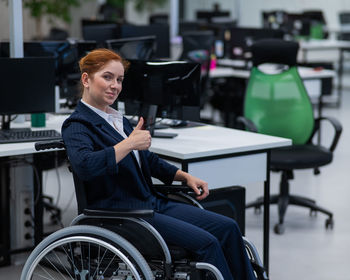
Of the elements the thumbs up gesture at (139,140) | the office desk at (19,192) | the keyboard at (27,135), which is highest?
the thumbs up gesture at (139,140)

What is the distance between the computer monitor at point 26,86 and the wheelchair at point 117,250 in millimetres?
1053

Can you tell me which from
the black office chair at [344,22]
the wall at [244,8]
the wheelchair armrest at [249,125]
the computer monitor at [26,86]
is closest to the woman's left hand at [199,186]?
the computer monitor at [26,86]

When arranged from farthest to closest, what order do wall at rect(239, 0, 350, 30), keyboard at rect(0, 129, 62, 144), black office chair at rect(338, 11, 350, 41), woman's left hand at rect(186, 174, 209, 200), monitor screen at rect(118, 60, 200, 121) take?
wall at rect(239, 0, 350, 30) → black office chair at rect(338, 11, 350, 41) → monitor screen at rect(118, 60, 200, 121) → keyboard at rect(0, 129, 62, 144) → woman's left hand at rect(186, 174, 209, 200)

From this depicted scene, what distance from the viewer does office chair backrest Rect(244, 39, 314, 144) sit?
4.43m

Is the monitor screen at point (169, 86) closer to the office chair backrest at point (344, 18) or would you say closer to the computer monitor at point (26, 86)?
the computer monitor at point (26, 86)

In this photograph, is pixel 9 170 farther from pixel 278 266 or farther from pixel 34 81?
pixel 278 266

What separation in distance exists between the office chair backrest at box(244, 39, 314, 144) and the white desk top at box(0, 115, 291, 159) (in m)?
0.80

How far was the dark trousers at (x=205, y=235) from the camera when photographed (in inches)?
96.3

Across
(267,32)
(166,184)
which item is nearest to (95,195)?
(166,184)

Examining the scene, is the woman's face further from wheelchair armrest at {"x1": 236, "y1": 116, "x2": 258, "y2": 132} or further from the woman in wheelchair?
wheelchair armrest at {"x1": 236, "y1": 116, "x2": 258, "y2": 132}

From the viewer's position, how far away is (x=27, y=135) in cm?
339

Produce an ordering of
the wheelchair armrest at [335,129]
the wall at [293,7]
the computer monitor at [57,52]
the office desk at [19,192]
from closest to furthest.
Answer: the office desk at [19,192] → the computer monitor at [57,52] → the wheelchair armrest at [335,129] → the wall at [293,7]

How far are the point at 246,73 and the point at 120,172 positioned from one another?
13.6ft

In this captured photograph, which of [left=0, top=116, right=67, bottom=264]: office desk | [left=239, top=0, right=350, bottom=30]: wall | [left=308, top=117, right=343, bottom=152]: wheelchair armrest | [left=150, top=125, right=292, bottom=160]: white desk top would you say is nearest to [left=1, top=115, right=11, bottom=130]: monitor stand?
[left=0, top=116, right=67, bottom=264]: office desk
